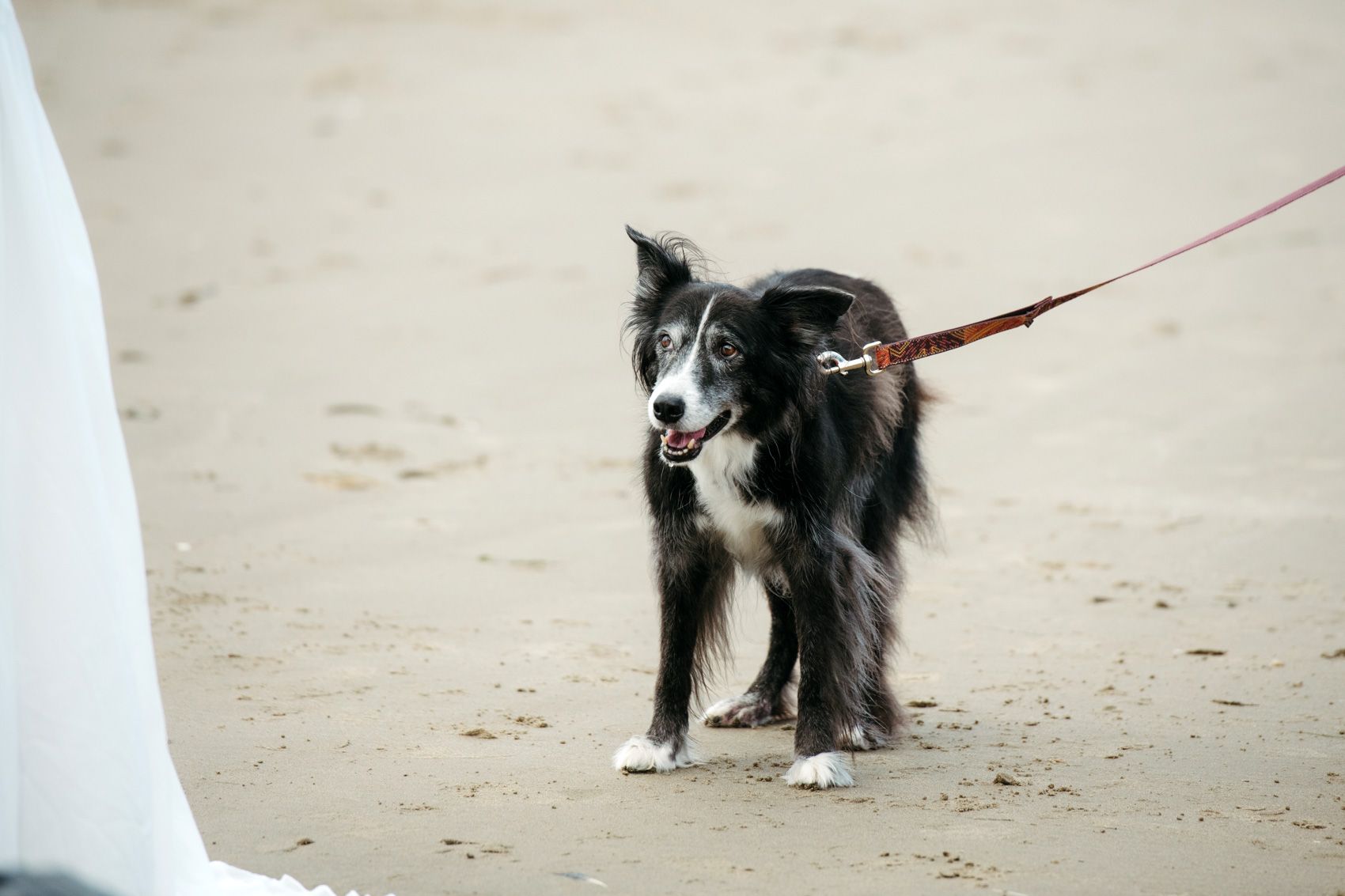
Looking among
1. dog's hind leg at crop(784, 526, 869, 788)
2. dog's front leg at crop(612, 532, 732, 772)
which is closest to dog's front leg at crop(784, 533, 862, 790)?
dog's hind leg at crop(784, 526, 869, 788)

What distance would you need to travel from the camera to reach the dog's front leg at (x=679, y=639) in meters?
4.78

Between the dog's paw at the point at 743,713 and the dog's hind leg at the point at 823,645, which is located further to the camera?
the dog's paw at the point at 743,713

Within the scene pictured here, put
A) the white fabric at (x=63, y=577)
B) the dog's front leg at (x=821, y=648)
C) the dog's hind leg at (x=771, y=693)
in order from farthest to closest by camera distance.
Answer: the dog's hind leg at (x=771, y=693), the dog's front leg at (x=821, y=648), the white fabric at (x=63, y=577)

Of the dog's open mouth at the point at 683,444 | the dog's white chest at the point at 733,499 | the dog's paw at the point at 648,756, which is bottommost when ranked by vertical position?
the dog's paw at the point at 648,756

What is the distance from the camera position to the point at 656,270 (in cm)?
484

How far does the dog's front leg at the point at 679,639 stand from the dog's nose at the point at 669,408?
621 millimetres

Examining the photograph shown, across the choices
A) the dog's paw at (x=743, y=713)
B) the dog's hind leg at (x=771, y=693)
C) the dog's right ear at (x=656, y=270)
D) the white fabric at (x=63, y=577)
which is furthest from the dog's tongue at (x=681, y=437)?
the white fabric at (x=63, y=577)

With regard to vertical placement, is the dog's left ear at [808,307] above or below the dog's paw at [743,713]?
above

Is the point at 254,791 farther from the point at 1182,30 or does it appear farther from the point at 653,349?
the point at 1182,30

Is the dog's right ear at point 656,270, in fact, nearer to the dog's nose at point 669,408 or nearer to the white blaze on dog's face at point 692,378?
the white blaze on dog's face at point 692,378

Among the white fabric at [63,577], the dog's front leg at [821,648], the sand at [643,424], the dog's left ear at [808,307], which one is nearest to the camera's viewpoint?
the white fabric at [63,577]

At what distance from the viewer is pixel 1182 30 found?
53.9 feet

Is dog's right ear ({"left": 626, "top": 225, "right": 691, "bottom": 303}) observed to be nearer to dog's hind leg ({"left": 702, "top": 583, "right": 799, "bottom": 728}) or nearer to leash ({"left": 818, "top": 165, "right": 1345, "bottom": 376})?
leash ({"left": 818, "top": 165, "right": 1345, "bottom": 376})

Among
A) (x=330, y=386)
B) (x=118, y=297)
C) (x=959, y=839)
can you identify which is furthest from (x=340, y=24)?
(x=959, y=839)
